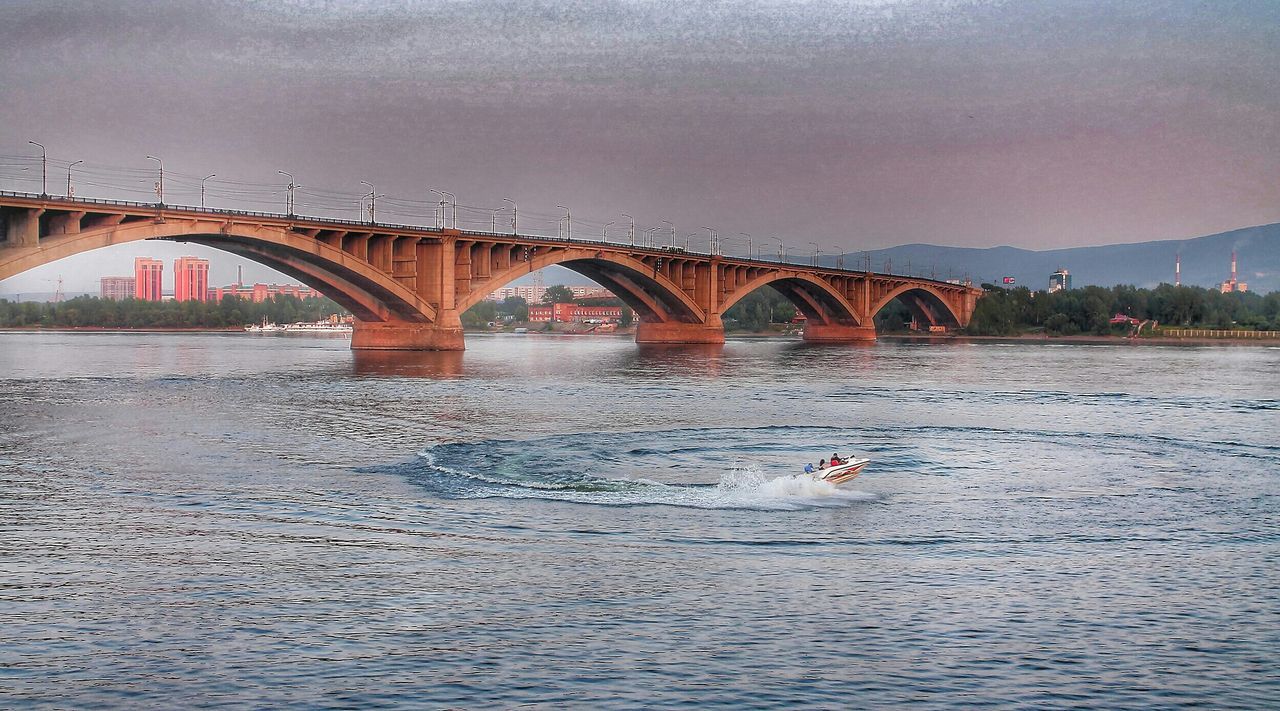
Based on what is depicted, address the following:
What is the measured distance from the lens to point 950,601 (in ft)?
41.2

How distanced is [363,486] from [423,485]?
3.40 ft

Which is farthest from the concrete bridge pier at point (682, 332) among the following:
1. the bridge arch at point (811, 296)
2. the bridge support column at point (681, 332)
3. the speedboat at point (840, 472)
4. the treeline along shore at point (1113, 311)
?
the speedboat at point (840, 472)

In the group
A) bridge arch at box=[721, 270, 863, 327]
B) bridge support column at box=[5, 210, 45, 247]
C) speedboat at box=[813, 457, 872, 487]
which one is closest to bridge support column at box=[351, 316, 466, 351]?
bridge support column at box=[5, 210, 45, 247]

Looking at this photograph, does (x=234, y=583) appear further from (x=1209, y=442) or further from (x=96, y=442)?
(x=1209, y=442)

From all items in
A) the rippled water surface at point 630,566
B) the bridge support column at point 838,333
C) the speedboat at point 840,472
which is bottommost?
the rippled water surface at point 630,566

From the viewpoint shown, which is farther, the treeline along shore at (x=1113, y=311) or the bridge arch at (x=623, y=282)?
the treeline along shore at (x=1113, y=311)

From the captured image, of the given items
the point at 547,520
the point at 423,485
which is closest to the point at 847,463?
the point at 547,520

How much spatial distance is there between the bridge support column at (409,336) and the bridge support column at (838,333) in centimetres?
6912

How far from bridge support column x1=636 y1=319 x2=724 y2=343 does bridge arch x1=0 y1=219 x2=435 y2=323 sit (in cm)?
3990

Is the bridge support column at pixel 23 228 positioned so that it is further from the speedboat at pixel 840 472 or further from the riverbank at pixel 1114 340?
the riverbank at pixel 1114 340

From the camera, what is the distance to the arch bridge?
206 feet

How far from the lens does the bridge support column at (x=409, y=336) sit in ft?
298

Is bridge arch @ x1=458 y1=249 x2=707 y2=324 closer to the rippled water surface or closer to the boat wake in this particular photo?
the rippled water surface

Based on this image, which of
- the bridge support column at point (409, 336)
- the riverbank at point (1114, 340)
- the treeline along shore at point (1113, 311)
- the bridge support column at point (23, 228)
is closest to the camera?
the bridge support column at point (23, 228)
